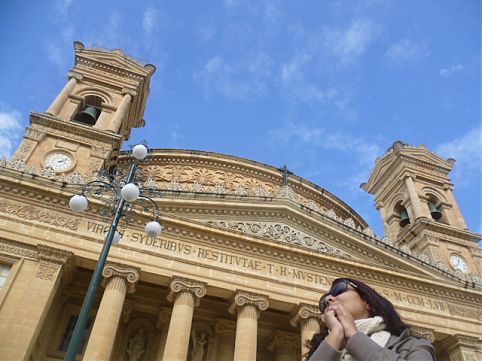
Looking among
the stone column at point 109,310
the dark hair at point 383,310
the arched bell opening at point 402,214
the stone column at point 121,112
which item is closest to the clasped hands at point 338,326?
the dark hair at point 383,310

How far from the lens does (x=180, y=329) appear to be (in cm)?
1224

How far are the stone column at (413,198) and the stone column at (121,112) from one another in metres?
16.6

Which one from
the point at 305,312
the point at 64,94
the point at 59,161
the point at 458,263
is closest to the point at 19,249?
the point at 59,161

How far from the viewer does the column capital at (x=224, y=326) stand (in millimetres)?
15727

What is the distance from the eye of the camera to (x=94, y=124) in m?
20.4

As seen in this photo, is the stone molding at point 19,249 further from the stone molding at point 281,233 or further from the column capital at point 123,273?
the stone molding at point 281,233

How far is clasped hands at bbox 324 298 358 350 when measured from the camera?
87.6 inches

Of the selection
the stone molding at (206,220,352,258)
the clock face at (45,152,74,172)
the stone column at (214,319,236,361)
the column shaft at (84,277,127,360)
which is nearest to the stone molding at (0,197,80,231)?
the column shaft at (84,277,127,360)

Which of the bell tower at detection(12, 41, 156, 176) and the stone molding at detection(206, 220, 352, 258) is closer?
the stone molding at detection(206, 220, 352, 258)

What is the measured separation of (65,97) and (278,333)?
14239 millimetres

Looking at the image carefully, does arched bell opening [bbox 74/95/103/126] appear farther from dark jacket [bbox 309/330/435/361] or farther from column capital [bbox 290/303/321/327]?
dark jacket [bbox 309/330/435/361]

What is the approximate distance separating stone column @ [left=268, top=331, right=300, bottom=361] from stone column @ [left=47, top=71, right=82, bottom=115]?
13181 mm

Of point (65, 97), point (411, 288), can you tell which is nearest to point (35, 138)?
point (65, 97)

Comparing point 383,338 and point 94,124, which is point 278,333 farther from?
point 383,338
